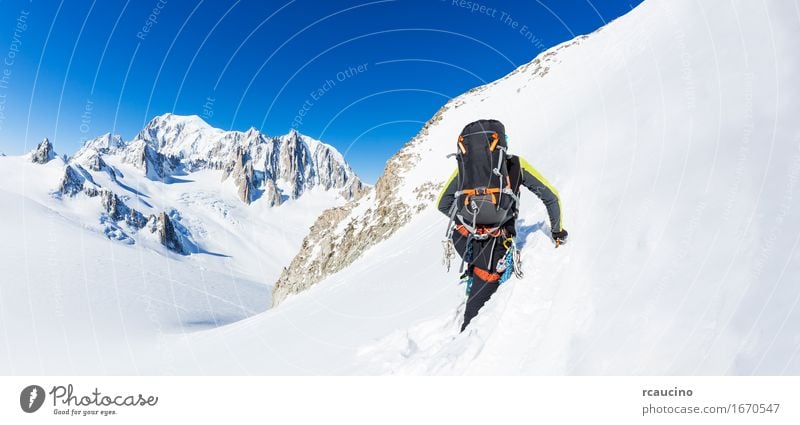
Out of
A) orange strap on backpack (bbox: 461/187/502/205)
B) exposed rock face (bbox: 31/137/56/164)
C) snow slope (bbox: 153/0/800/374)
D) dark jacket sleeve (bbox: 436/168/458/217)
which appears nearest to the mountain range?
snow slope (bbox: 153/0/800/374)

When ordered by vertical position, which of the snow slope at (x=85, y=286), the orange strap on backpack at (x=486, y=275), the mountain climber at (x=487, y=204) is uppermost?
the mountain climber at (x=487, y=204)

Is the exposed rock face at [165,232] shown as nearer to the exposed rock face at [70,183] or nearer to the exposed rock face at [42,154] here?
the exposed rock face at [70,183]

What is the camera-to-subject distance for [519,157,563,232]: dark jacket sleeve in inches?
246

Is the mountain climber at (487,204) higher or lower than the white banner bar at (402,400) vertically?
higher

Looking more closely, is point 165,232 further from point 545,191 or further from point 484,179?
point 545,191

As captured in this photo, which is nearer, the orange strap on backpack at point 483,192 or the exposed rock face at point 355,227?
the orange strap on backpack at point 483,192

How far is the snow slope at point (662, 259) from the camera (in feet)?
12.9

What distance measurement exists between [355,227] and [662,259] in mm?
42135

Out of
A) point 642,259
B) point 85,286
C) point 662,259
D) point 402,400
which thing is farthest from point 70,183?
point 662,259

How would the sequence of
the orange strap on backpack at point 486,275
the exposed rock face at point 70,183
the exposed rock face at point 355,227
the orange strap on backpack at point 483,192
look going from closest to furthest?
the orange strap on backpack at point 483,192 < the orange strap on backpack at point 486,275 < the exposed rock face at point 355,227 < the exposed rock face at point 70,183

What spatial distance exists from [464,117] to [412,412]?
50.7m

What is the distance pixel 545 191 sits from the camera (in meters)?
6.25

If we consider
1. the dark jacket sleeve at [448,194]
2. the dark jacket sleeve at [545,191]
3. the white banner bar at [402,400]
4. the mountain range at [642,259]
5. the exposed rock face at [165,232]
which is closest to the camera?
the white banner bar at [402,400]

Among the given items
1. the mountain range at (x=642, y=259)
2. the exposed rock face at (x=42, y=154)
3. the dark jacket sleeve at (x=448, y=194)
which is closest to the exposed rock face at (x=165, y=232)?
the exposed rock face at (x=42, y=154)
